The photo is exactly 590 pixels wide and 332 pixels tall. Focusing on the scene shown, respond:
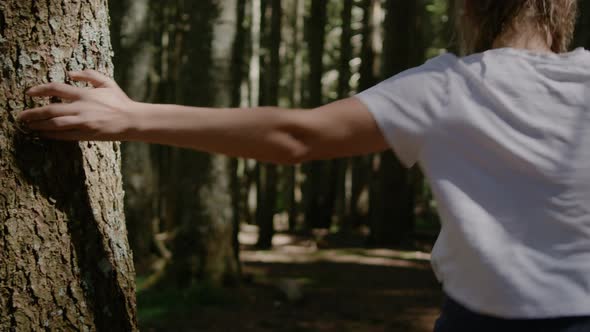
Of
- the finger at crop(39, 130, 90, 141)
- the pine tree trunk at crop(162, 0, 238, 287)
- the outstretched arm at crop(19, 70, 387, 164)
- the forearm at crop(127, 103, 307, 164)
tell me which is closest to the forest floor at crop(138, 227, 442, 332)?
the pine tree trunk at crop(162, 0, 238, 287)

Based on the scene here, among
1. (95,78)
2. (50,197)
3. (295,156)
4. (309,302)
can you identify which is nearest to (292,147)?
(295,156)

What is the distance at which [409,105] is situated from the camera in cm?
159

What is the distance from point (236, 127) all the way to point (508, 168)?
2.15 ft

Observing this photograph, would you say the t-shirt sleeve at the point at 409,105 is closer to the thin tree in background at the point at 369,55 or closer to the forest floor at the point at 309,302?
the forest floor at the point at 309,302

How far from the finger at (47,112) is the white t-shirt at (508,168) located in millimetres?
875

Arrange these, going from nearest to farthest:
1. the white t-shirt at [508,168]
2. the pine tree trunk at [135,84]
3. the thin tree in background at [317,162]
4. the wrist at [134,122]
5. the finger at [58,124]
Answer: the white t-shirt at [508,168]
the wrist at [134,122]
the finger at [58,124]
the pine tree trunk at [135,84]
the thin tree in background at [317,162]

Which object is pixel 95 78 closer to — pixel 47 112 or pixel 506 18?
pixel 47 112

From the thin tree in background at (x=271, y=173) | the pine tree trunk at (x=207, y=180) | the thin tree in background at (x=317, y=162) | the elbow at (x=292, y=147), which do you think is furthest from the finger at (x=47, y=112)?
the thin tree in background at (x=317, y=162)

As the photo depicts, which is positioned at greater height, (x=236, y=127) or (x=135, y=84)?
(x=135, y=84)

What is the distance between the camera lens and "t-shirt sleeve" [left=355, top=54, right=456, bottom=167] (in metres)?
1.59

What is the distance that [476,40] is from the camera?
70.3 inches

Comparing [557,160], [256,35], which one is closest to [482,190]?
[557,160]

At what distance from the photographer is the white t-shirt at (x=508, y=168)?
1561 mm

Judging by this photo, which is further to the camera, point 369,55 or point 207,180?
point 369,55
